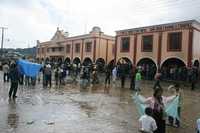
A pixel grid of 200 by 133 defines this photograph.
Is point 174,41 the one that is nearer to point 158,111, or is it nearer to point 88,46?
point 88,46

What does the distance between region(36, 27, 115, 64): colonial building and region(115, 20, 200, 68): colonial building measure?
261 inches

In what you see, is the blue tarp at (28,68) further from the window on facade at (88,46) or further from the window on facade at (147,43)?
the window on facade at (88,46)

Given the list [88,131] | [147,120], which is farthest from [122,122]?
[147,120]

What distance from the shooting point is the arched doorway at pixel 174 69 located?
27.9 metres

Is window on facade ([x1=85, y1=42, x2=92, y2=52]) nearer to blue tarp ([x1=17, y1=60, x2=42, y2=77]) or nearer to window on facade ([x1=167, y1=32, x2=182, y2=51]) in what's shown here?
window on facade ([x1=167, y1=32, x2=182, y2=51])

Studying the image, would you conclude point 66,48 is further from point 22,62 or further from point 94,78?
point 22,62

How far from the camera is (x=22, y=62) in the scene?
19391mm

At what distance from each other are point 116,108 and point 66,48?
126ft

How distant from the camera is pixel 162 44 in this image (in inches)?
1206

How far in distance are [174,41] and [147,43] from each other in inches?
140

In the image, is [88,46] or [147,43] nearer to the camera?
[147,43]

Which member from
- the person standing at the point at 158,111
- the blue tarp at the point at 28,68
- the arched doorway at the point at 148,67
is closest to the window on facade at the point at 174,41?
the arched doorway at the point at 148,67

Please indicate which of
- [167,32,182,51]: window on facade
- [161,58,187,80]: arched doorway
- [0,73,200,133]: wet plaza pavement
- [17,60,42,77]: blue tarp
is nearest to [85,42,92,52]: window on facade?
[161,58,187,80]: arched doorway

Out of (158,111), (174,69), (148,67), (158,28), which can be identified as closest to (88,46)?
(148,67)
